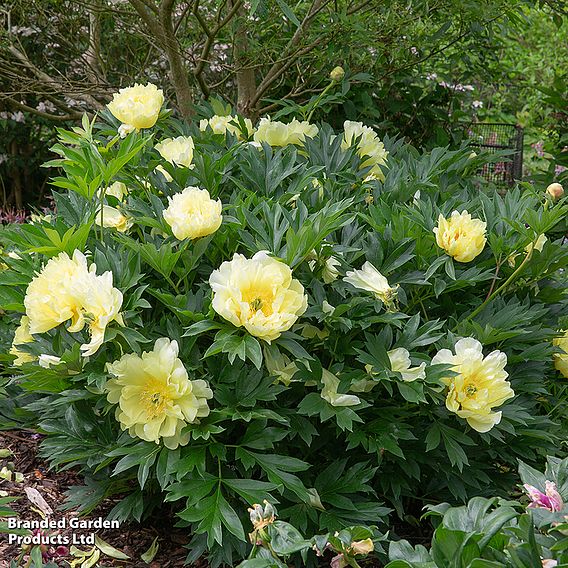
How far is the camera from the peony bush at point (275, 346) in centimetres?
203

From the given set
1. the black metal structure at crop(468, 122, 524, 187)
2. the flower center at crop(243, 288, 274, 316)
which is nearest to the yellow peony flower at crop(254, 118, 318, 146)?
the flower center at crop(243, 288, 274, 316)

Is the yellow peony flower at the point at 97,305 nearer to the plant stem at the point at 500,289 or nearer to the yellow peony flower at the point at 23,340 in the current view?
the yellow peony flower at the point at 23,340

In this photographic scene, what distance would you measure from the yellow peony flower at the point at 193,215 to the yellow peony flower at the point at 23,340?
532mm

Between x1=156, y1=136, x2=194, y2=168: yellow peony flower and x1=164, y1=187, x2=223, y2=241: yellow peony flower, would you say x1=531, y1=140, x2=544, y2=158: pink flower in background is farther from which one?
x1=164, y1=187, x2=223, y2=241: yellow peony flower

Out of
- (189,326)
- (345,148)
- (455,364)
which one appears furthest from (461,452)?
(345,148)

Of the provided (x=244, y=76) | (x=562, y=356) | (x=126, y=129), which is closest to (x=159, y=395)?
(x=126, y=129)

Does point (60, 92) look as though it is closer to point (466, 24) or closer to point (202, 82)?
point (202, 82)

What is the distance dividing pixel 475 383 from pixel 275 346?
54cm

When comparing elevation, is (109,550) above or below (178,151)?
below

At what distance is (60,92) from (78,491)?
8.96ft

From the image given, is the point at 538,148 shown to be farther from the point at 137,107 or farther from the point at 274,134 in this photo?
the point at 137,107

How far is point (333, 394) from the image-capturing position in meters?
2.12

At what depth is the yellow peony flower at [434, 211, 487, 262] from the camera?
2.29 m

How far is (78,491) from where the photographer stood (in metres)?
2.40
